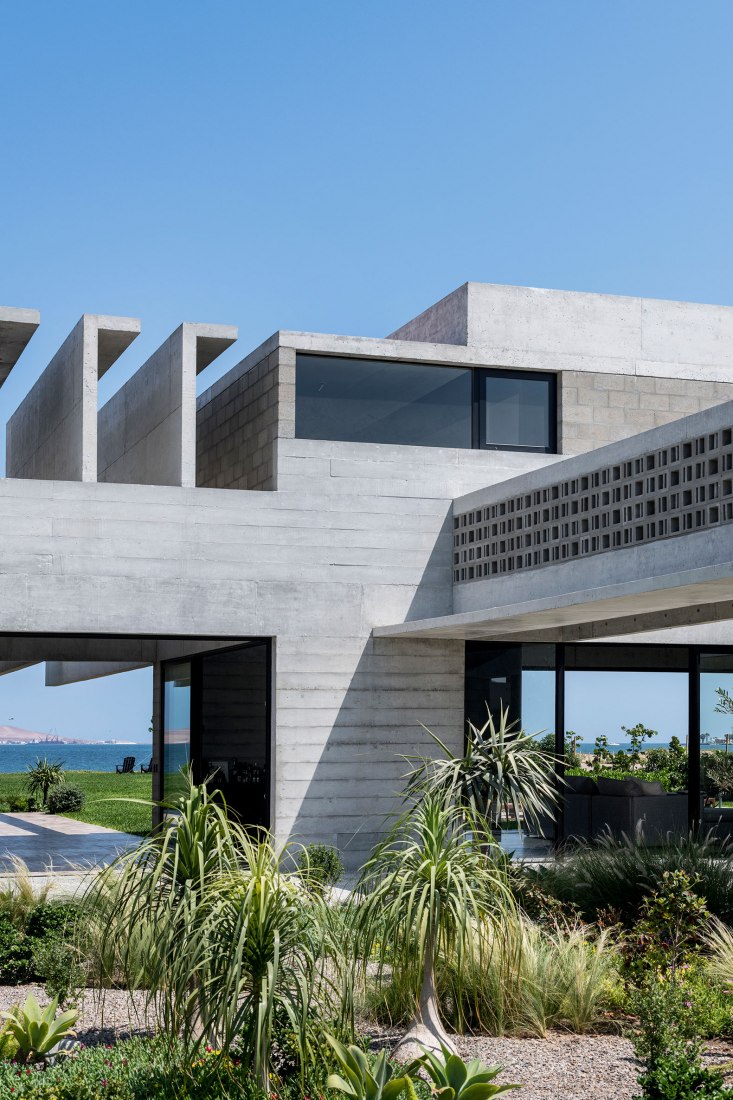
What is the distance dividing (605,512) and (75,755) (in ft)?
360

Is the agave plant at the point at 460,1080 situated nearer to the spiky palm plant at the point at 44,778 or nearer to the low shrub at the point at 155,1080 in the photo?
the low shrub at the point at 155,1080

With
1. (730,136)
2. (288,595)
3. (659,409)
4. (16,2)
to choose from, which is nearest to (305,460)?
(288,595)

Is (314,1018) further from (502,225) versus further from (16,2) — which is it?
(502,225)

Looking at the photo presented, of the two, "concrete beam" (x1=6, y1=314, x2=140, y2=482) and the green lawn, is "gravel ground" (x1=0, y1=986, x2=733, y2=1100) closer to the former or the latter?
the green lawn

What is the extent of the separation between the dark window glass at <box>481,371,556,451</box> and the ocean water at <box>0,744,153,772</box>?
258 feet

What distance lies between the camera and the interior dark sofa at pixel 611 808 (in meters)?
14.1

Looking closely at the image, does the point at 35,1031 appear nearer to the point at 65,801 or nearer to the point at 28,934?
the point at 28,934

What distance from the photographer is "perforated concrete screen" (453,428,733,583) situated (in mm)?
10016

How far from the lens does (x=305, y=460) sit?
13602 mm

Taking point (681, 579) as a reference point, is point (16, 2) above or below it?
above

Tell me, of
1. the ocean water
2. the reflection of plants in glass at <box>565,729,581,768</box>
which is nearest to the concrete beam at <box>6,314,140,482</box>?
the reflection of plants in glass at <box>565,729,581,768</box>

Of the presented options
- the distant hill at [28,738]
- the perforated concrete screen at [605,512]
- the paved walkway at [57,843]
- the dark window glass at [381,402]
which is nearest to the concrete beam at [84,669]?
the paved walkway at [57,843]

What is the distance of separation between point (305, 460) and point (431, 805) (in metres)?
7.93

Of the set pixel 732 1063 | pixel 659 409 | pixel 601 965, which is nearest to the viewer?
pixel 732 1063
